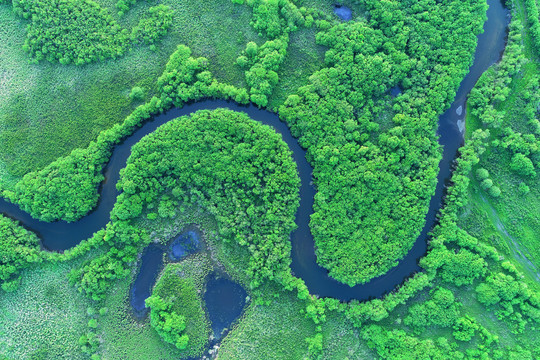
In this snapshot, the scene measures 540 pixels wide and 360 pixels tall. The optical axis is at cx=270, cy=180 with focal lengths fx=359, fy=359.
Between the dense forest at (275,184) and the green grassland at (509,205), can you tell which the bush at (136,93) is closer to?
the dense forest at (275,184)

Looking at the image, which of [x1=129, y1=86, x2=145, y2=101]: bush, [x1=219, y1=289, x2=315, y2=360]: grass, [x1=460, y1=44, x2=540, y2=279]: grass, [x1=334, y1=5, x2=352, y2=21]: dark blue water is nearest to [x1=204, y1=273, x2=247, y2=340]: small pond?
[x1=219, y1=289, x2=315, y2=360]: grass

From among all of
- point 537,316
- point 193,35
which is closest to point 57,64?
point 193,35

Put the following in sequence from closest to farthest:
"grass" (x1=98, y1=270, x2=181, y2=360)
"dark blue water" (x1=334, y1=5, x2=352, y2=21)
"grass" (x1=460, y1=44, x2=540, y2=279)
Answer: "grass" (x1=98, y1=270, x2=181, y2=360), "grass" (x1=460, y1=44, x2=540, y2=279), "dark blue water" (x1=334, y1=5, x2=352, y2=21)

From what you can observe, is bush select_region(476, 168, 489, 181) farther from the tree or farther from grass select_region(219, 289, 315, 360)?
grass select_region(219, 289, 315, 360)

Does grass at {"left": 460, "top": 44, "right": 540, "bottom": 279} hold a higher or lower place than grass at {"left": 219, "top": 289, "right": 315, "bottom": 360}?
higher

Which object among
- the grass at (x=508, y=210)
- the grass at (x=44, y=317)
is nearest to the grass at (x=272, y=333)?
the grass at (x=44, y=317)

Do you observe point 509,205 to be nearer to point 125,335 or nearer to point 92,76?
point 125,335

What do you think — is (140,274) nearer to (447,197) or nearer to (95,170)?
(95,170)

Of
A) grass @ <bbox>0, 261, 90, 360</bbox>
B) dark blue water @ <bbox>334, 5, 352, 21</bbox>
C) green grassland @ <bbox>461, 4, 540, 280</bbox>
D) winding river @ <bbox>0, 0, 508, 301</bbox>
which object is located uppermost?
dark blue water @ <bbox>334, 5, 352, 21</bbox>
